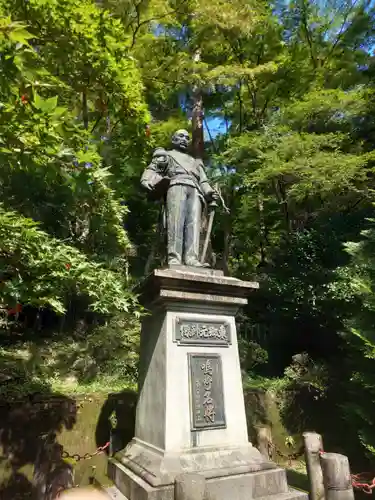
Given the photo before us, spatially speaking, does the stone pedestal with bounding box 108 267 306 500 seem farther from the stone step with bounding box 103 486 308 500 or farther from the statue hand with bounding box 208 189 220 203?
the statue hand with bounding box 208 189 220 203

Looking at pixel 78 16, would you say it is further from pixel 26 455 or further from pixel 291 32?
pixel 291 32

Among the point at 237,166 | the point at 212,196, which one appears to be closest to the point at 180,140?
the point at 212,196

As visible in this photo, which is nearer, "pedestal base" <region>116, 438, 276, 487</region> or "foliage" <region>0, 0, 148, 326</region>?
"foliage" <region>0, 0, 148, 326</region>

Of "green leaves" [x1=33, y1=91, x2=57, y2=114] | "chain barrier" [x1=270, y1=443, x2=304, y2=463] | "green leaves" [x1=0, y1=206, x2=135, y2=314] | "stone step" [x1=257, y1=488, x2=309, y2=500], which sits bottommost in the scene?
"chain barrier" [x1=270, y1=443, x2=304, y2=463]

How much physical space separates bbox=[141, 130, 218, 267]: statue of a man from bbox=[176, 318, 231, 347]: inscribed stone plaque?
0.83 meters

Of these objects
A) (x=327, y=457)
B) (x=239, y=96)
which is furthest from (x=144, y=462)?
(x=239, y=96)

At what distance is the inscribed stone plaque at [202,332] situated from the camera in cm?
425

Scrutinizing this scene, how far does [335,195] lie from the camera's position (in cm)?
1067

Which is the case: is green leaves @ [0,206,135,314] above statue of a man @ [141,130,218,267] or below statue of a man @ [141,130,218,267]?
below

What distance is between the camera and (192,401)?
13.2 ft

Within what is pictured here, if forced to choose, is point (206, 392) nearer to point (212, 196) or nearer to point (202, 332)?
point (202, 332)

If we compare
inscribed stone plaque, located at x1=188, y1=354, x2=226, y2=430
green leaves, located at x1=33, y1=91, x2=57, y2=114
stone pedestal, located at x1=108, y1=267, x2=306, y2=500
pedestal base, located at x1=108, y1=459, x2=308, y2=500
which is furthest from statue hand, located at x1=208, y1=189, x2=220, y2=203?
pedestal base, located at x1=108, y1=459, x2=308, y2=500

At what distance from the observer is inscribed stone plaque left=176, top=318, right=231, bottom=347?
4246 mm

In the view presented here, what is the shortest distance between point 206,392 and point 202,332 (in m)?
0.67
